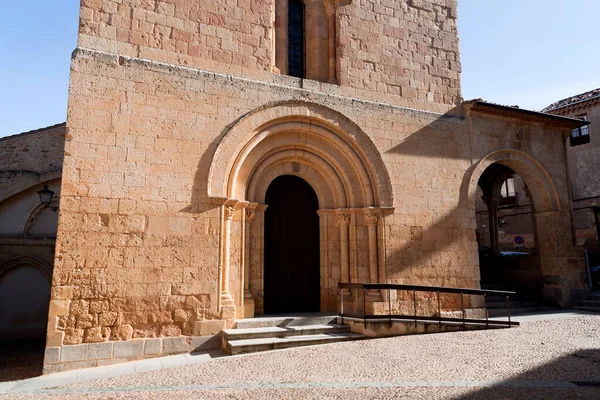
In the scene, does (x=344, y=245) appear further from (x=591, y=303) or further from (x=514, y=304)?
(x=591, y=303)

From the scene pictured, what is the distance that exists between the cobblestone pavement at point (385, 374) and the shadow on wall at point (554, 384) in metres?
0.01

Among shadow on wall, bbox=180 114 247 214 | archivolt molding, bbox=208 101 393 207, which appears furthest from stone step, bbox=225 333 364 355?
archivolt molding, bbox=208 101 393 207

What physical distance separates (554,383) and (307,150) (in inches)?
212

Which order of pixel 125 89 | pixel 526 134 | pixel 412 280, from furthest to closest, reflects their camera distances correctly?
pixel 526 134, pixel 412 280, pixel 125 89

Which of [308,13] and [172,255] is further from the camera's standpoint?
[308,13]

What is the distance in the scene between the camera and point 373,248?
761 cm

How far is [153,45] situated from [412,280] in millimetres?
6473

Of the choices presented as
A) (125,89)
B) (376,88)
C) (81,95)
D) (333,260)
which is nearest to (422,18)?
(376,88)

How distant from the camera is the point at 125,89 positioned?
6145 millimetres

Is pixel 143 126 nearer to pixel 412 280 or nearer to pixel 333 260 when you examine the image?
pixel 333 260

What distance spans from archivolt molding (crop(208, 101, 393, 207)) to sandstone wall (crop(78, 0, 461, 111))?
785 millimetres

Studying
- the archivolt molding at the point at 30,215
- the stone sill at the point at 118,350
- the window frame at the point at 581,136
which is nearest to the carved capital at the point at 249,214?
the stone sill at the point at 118,350

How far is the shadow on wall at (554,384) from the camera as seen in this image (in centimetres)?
385

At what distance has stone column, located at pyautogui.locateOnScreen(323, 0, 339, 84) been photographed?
26.4ft
